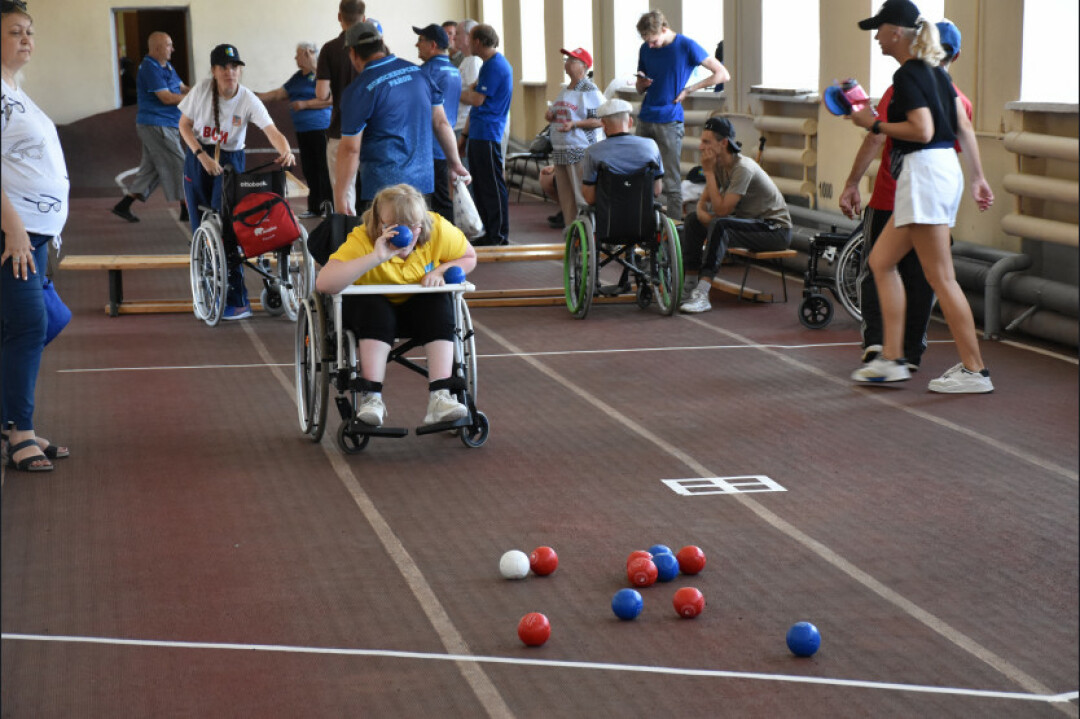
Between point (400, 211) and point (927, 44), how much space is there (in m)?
2.32

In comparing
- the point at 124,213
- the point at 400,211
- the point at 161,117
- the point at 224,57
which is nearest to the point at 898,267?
the point at 400,211

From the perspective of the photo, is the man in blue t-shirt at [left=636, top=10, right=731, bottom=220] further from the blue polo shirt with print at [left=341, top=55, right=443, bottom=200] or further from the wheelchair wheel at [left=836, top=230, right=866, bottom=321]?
the blue polo shirt with print at [left=341, top=55, right=443, bottom=200]

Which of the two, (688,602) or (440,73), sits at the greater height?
(440,73)

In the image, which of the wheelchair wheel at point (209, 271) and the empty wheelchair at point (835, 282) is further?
the wheelchair wheel at point (209, 271)

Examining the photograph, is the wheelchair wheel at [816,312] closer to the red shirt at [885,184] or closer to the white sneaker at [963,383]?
the red shirt at [885,184]

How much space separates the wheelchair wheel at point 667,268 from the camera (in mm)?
8352

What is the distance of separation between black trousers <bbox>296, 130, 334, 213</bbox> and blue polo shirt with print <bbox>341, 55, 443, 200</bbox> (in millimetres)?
7320

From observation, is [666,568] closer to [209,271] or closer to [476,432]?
[476,432]

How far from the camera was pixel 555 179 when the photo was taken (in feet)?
39.9

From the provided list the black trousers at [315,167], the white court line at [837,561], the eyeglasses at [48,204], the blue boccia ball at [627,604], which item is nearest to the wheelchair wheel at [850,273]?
the white court line at [837,561]

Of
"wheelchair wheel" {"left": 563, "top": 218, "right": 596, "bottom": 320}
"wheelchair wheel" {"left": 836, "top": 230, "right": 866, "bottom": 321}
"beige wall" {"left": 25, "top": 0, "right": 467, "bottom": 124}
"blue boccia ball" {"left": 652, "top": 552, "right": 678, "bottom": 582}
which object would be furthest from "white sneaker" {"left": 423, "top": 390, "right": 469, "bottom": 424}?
"beige wall" {"left": 25, "top": 0, "right": 467, "bottom": 124}

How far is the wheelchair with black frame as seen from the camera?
5.31 m

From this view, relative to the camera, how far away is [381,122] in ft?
22.9

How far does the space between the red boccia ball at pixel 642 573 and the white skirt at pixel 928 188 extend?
2.73m
